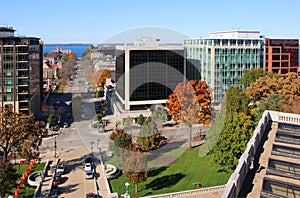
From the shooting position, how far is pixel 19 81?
98.1 ft

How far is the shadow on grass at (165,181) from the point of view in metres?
17.5

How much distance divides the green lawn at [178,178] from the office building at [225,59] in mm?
17195

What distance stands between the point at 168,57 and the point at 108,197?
19.9m

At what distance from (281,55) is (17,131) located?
3258cm

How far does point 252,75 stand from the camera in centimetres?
3391

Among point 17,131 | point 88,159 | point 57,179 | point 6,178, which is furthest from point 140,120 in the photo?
point 6,178

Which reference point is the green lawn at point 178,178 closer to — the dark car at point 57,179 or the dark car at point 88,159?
the dark car at point 57,179

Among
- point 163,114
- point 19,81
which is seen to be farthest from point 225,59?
point 19,81

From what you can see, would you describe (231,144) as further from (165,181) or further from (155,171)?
(155,171)

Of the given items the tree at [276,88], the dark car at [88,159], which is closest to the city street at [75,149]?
the dark car at [88,159]

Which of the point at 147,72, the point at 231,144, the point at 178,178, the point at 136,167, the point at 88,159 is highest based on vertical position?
the point at 147,72

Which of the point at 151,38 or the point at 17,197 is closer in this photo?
the point at 17,197

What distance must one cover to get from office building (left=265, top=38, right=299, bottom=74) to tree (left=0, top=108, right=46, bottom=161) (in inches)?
1144

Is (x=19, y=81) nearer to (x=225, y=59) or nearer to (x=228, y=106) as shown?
(x=228, y=106)
